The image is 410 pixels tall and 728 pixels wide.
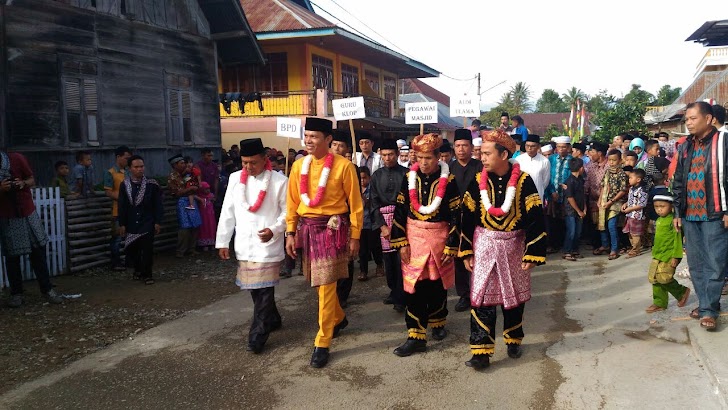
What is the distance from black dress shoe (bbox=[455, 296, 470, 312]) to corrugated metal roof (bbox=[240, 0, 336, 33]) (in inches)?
555

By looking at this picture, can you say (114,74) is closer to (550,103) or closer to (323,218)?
(323,218)

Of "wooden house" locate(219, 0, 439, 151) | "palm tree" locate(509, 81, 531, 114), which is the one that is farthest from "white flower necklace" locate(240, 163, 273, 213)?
"palm tree" locate(509, 81, 531, 114)

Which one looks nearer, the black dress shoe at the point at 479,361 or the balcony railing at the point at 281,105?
the black dress shoe at the point at 479,361

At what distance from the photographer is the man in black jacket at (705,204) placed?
479cm

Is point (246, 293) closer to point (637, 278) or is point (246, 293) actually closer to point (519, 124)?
point (637, 278)

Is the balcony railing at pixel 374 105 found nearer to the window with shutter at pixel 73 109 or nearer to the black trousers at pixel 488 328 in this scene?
the window with shutter at pixel 73 109

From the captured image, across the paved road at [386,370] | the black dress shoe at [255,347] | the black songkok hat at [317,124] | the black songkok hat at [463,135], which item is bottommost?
the paved road at [386,370]

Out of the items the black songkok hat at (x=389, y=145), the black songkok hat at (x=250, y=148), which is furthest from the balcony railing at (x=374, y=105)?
the black songkok hat at (x=250, y=148)

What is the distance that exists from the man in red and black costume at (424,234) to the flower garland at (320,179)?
0.69m

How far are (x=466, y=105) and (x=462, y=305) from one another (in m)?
5.51

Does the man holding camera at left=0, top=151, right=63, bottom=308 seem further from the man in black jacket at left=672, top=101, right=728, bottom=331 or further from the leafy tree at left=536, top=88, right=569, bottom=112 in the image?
the leafy tree at left=536, top=88, right=569, bottom=112

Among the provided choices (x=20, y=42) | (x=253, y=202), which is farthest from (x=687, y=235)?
(x=20, y=42)

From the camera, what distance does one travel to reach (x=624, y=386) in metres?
3.99

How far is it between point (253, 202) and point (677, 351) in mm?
3816
